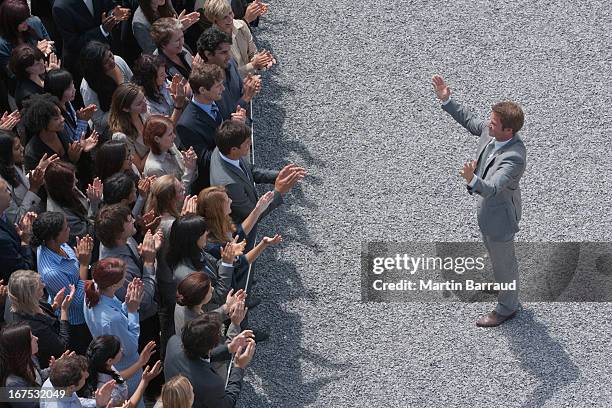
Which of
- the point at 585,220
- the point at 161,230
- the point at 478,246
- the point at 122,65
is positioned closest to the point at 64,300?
the point at 161,230

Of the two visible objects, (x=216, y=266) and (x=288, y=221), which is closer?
(x=216, y=266)

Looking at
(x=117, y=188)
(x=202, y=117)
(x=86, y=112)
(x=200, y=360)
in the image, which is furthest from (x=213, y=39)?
(x=200, y=360)

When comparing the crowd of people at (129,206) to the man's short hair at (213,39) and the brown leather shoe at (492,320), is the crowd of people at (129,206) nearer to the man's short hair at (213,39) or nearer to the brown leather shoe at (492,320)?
the man's short hair at (213,39)

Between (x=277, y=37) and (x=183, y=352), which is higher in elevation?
(x=183, y=352)

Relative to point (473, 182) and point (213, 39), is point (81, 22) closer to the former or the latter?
point (213, 39)

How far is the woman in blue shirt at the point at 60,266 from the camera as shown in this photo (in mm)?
8070

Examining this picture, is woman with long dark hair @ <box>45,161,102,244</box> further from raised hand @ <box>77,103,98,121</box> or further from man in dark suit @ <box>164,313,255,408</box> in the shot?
man in dark suit @ <box>164,313,255,408</box>

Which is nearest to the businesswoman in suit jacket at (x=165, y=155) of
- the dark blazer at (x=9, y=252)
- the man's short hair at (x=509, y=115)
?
the dark blazer at (x=9, y=252)

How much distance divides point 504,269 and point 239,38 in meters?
3.87

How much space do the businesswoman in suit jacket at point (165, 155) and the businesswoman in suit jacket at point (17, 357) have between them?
2312 millimetres

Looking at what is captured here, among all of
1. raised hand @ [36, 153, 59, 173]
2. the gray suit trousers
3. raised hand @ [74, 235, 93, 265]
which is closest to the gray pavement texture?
the gray suit trousers

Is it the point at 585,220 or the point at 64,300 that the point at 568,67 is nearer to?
the point at 585,220

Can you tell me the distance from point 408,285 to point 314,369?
1384mm

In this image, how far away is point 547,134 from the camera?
11.7 m
